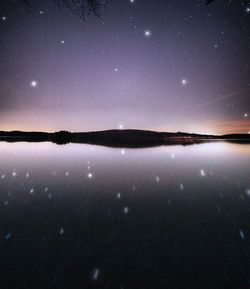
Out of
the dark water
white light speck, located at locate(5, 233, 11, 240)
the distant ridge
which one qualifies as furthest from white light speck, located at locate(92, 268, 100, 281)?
the distant ridge

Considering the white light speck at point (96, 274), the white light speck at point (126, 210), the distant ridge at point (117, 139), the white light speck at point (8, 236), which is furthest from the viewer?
the distant ridge at point (117, 139)

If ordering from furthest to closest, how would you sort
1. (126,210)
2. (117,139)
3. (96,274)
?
(117,139)
(126,210)
(96,274)

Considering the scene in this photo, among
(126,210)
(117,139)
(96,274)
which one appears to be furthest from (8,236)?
(117,139)

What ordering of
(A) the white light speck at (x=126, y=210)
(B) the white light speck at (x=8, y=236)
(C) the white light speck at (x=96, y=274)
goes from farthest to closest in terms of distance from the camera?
(A) the white light speck at (x=126, y=210) < (B) the white light speck at (x=8, y=236) < (C) the white light speck at (x=96, y=274)

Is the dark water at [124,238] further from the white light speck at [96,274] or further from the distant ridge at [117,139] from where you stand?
the distant ridge at [117,139]

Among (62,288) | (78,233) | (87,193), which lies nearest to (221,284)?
(62,288)

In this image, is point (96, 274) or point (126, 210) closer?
point (96, 274)

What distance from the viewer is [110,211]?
457 cm

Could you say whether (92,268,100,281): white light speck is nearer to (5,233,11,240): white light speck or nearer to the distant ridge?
(5,233,11,240): white light speck

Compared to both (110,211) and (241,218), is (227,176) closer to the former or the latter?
(241,218)

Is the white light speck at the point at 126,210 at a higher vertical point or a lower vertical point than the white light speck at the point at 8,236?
lower

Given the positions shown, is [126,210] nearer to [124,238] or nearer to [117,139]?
[124,238]

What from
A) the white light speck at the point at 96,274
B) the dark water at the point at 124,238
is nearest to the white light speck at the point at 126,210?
the dark water at the point at 124,238

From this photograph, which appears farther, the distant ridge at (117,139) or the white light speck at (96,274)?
the distant ridge at (117,139)
